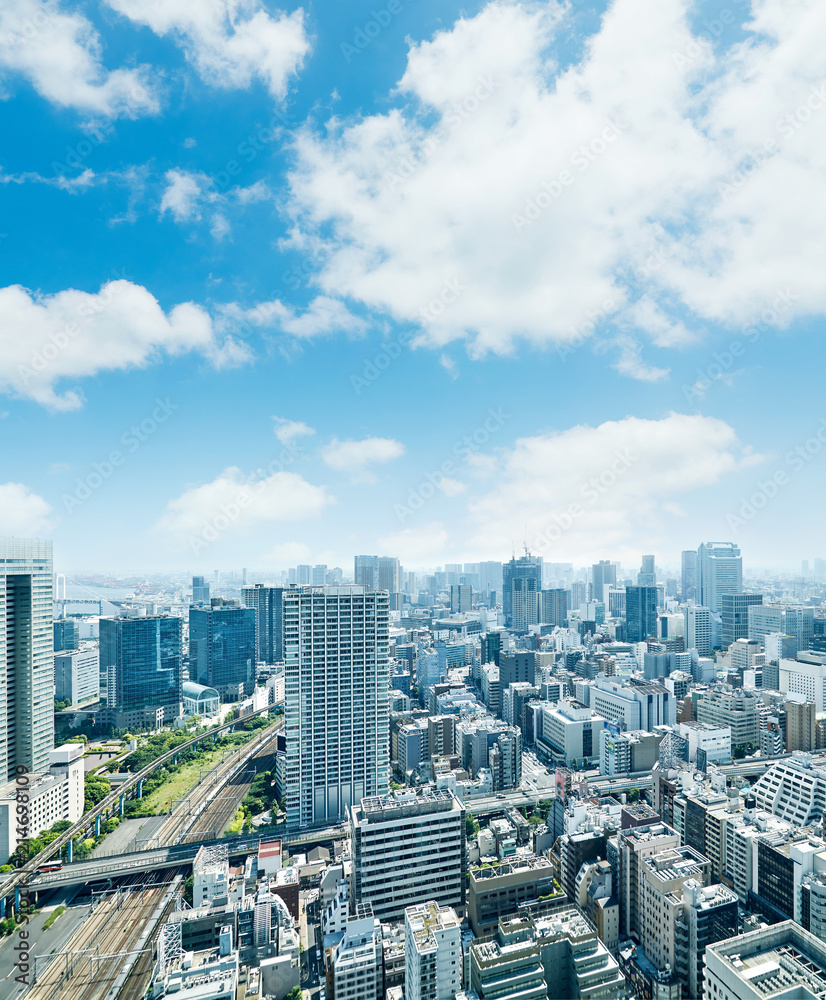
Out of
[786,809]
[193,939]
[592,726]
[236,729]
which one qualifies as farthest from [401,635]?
[193,939]

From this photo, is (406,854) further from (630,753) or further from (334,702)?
(630,753)

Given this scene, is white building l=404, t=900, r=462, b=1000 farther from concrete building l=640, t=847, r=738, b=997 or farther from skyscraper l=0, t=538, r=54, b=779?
skyscraper l=0, t=538, r=54, b=779

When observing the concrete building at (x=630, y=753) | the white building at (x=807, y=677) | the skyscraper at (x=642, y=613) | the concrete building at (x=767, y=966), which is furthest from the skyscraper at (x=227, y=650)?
the skyscraper at (x=642, y=613)

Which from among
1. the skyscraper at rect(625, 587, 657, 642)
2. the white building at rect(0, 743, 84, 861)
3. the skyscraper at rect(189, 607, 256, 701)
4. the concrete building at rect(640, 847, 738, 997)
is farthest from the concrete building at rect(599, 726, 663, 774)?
the skyscraper at rect(625, 587, 657, 642)

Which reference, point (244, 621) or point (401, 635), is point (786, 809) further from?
point (401, 635)

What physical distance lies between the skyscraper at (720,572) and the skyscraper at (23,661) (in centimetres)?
5668

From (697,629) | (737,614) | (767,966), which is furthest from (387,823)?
(737,614)

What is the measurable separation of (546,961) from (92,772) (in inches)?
769

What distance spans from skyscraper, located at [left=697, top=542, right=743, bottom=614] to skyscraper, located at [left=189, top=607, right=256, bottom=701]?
45.5 m

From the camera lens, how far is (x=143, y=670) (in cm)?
2814

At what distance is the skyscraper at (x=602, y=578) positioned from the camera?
74250 mm

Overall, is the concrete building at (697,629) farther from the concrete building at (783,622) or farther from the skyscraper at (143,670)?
the skyscraper at (143,670)

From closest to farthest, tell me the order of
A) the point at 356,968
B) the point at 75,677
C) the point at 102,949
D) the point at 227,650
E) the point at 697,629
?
the point at 356,968 < the point at 102,949 < the point at 75,677 < the point at 227,650 < the point at 697,629

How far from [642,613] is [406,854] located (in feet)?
130
